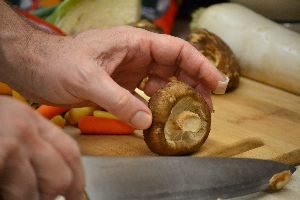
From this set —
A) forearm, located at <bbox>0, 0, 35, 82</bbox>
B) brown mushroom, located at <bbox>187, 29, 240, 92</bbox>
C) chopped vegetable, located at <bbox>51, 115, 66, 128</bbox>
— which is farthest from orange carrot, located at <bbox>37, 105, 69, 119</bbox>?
brown mushroom, located at <bbox>187, 29, 240, 92</bbox>

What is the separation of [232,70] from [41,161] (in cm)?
109

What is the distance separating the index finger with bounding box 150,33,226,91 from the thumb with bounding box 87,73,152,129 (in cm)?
21

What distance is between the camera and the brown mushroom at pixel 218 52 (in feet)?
5.87

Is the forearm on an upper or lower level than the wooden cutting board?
upper

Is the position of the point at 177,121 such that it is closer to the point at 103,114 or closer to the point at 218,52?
the point at 103,114

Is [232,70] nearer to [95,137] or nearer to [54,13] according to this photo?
[95,137]

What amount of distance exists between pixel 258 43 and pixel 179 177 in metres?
0.88

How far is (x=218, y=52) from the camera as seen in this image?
1.79m

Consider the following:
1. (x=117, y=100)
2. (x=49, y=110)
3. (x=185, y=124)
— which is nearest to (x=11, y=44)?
(x=49, y=110)

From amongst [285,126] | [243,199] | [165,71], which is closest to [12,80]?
[165,71]

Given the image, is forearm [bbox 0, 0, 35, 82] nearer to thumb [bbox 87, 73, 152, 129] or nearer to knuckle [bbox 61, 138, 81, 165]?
thumb [bbox 87, 73, 152, 129]

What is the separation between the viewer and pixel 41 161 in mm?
812

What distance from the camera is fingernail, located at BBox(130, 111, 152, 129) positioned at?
119cm

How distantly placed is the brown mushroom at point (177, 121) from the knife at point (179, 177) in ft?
0.40
